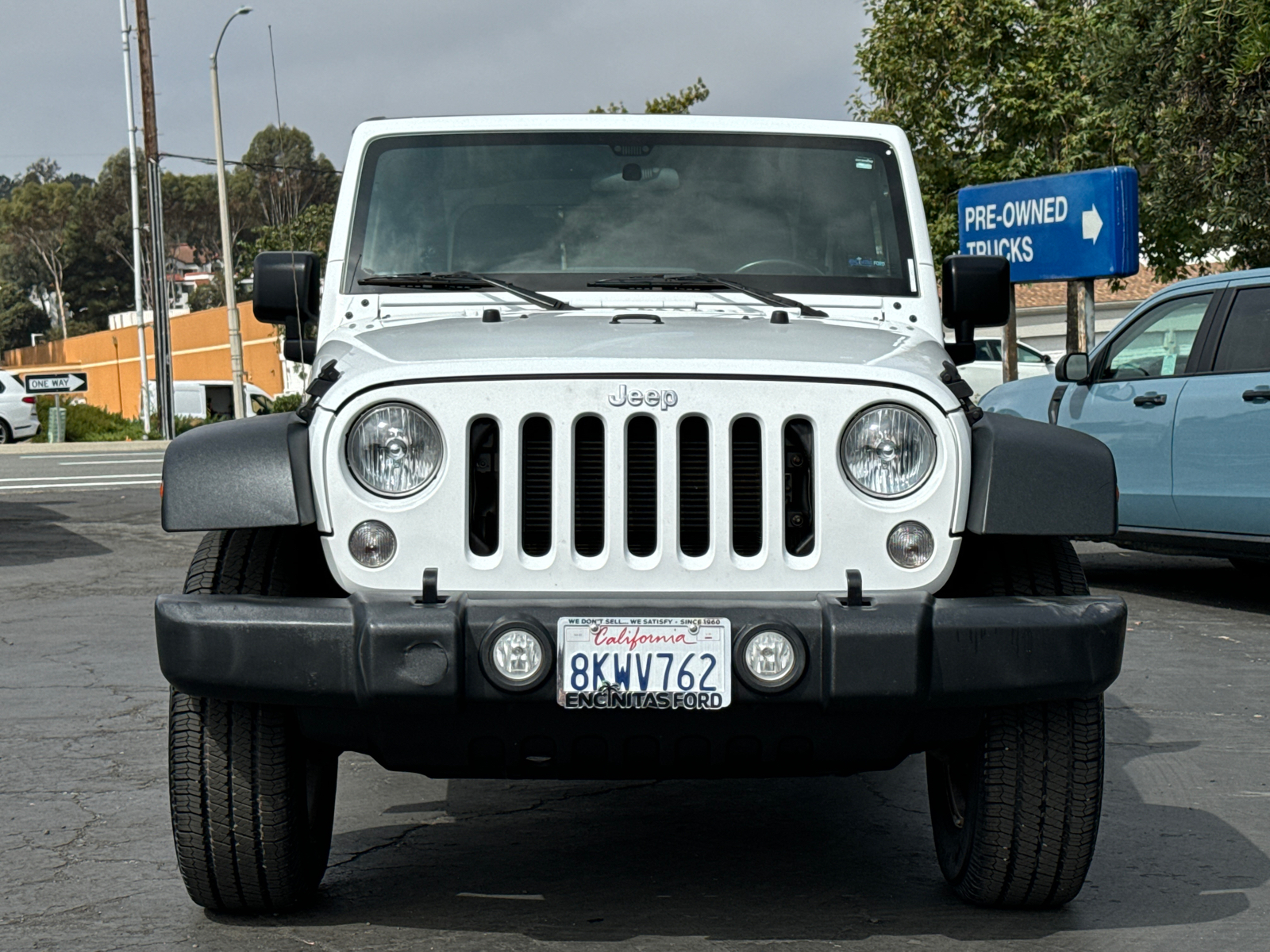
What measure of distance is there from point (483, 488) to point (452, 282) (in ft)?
4.46

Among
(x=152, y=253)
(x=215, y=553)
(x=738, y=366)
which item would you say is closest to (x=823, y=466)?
(x=738, y=366)

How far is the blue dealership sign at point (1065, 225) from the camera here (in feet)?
53.4

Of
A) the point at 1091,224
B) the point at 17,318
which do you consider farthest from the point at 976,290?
the point at 17,318

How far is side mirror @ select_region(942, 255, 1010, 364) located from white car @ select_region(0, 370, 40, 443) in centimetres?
3014

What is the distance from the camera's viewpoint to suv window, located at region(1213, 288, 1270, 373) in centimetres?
865

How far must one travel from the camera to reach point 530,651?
11.4 feet

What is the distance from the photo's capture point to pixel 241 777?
3.83 metres

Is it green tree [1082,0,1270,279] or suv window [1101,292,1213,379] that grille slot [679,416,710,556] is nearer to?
suv window [1101,292,1213,379]

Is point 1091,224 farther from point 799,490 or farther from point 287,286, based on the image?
point 799,490

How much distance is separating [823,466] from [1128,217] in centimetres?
1348

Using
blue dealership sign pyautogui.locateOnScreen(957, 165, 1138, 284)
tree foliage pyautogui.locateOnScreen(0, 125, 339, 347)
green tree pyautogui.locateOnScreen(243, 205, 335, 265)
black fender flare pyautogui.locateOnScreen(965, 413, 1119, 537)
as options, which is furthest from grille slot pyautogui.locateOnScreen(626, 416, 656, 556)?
tree foliage pyautogui.locateOnScreen(0, 125, 339, 347)

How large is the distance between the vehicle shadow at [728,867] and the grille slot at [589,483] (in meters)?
0.97

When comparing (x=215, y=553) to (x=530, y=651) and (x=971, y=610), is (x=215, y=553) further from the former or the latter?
(x=971, y=610)

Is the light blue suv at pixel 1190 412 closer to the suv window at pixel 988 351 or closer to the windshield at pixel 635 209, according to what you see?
the windshield at pixel 635 209
